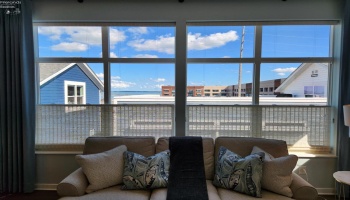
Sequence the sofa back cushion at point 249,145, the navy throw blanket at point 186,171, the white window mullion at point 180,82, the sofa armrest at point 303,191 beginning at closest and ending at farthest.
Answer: the sofa armrest at point 303,191 < the navy throw blanket at point 186,171 < the sofa back cushion at point 249,145 < the white window mullion at point 180,82

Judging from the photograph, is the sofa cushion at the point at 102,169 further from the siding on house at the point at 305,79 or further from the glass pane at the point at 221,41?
the siding on house at the point at 305,79

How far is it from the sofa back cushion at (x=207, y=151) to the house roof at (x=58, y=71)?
50.3 inches

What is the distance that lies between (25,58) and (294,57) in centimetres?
371

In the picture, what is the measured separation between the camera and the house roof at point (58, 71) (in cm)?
281

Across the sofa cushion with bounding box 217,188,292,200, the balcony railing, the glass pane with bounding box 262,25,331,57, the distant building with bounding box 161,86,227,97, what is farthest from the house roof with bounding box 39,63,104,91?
the glass pane with bounding box 262,25,331,57

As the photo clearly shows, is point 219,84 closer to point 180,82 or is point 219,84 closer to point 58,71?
point 180,82

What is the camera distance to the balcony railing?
2.70 m

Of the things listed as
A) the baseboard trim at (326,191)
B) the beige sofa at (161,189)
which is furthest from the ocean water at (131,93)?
the baseboard trim at (326,191)

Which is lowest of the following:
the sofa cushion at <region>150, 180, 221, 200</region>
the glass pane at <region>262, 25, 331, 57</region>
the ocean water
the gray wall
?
the sofa cushion at <region>150, 180, 221, 200</region>

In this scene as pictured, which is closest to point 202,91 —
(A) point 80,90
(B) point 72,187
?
(A) point 80,90

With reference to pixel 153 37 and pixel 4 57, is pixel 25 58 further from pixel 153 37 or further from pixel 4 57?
pixel 153 37

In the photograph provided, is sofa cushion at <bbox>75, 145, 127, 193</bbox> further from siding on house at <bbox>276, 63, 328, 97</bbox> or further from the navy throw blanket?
siding on house at <bbox>276, 63, 328, 97</bbox>

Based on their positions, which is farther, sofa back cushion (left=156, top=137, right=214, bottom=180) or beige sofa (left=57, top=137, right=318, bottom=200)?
sofa back cushion (left=156, top=137, right=214, bottom=180)

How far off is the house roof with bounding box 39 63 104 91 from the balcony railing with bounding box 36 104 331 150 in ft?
1.23
